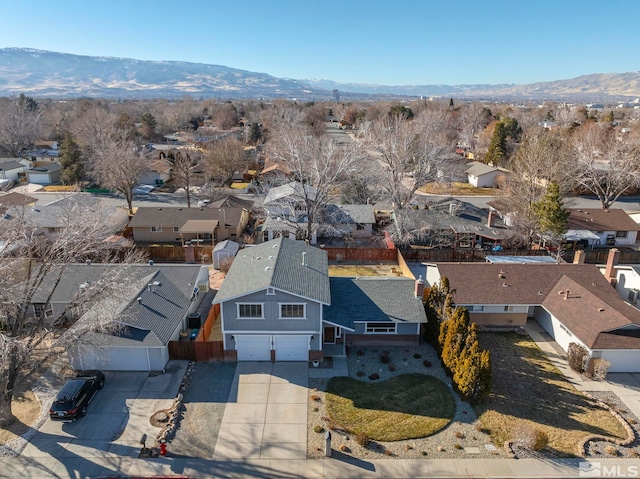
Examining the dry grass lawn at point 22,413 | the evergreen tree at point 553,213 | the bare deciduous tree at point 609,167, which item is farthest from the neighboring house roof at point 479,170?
the dry grass lawn at point 22,413

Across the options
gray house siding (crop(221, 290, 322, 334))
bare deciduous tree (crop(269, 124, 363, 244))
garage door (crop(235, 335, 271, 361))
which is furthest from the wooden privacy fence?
bare deciduous tree (crop(269, 124, 363, 244))

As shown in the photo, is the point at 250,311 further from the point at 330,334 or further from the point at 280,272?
the point at 330,334

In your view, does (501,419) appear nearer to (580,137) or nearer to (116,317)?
(116,317)

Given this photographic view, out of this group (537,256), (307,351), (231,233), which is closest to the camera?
(307,351)

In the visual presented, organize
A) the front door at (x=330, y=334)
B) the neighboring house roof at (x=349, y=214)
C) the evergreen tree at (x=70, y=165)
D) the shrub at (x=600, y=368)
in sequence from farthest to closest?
the evergreen tree at (x=70, y=165), the neighboring house roof at (x=349, y=214), the front door at (x=330, y=334), the shrub at (x=600, y=368)

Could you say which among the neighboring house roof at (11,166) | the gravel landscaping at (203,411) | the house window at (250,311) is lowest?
the gravel landscaping at (203,411)

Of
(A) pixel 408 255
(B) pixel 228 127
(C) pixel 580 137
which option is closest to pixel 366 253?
(A) pixel 408 255

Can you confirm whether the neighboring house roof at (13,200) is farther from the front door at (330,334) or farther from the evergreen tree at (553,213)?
the evergreen tree at (553,213)
